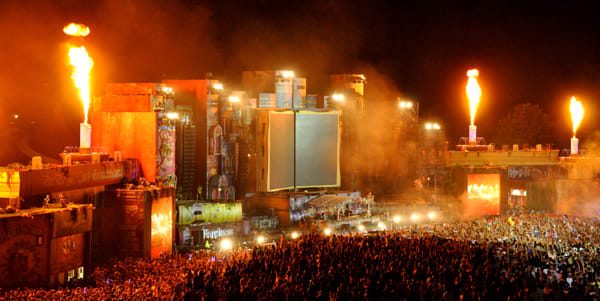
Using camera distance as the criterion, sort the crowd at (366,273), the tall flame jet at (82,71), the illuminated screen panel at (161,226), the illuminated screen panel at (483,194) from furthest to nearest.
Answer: the illuminated screen panel at (483,194) → the tall flame jet at (82,71) → the illuminated screen panel at (161,226) → the crowd at (366,273)

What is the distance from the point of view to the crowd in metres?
19.1

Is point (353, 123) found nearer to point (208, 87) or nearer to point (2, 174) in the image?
point (208, 87)

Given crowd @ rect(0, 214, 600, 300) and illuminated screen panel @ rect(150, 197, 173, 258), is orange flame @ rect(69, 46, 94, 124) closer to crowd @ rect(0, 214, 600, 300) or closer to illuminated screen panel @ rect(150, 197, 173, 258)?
illuminated screen panel @ rect(150, 197, 173, 258)

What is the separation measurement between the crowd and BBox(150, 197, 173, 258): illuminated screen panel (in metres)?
2.88

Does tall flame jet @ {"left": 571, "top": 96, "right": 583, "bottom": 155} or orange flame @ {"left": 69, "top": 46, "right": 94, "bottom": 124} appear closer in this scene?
orange flame @ {"left": 69, "top": 46, "right": 94, "bottom": 124}

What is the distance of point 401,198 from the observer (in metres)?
51.0

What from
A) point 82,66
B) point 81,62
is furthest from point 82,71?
point 81,62

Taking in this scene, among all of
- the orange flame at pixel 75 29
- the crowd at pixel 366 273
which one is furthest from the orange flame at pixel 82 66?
the crowd at pixel 366 273

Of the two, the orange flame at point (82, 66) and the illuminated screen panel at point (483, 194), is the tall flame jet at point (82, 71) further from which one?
the illuminated screen panel at point (483, 194)

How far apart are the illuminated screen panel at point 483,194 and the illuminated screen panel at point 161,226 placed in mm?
26102

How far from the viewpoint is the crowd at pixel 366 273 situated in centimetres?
1914

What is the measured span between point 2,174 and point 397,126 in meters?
35.9

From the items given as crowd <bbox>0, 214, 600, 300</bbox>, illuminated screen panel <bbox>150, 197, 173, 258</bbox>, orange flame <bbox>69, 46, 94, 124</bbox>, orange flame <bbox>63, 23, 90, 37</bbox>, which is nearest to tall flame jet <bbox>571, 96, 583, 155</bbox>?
crowd <bbox>0, 214, 600, 300</bbox>

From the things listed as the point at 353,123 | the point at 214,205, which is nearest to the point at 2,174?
the point at 214,205
